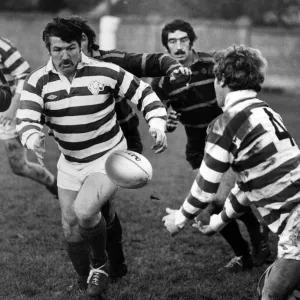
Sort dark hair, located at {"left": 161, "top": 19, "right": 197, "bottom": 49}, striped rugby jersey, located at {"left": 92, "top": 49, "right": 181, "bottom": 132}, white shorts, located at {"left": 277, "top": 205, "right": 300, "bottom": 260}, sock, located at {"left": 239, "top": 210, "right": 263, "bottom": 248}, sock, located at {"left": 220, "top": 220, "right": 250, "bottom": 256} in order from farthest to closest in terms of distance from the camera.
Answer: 1. dark hair, located at {"left": 161, "top": 19, "right": 197, "bottom": 49}
2. sock, located at {"left": 239, "top": 210, "right": 263, "bottom": 248}
3. sock, located at {"left": 220, "top": 220, "right": 250, "bottom": 256}
4. striped rugby jersey, located at {"left": 92, "top": 49, "right": 181, "bottom": 132}
5. white shorts, located at {"left": 277, "top": 205, "right": 300, "bottom": 260}

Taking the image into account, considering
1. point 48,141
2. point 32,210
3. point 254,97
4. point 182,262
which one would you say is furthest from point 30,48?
point 254,97

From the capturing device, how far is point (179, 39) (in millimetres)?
5543

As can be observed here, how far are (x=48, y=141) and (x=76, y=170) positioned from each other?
7.00 meters

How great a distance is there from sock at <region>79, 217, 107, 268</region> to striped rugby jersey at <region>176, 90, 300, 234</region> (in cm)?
107

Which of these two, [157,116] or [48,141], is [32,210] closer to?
[157,116]

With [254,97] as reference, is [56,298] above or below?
below

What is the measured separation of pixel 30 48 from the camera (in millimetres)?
22859

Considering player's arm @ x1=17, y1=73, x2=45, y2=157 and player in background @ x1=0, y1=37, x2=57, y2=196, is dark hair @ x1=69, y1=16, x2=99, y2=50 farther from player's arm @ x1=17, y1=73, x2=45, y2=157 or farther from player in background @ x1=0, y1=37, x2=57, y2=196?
player in background @ x1=0, y1=37, x2=57, y2=196

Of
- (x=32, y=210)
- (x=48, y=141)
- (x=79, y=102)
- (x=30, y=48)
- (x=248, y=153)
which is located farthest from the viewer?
(x=30, y=48)

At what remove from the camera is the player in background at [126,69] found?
15.5ft

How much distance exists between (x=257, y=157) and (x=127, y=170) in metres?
0.94

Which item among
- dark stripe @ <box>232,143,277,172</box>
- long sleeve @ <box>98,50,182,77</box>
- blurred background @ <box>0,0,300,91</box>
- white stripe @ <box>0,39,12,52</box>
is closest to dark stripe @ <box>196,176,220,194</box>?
dark stripe @ <box>232,143,277,172</box>

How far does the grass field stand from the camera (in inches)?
179

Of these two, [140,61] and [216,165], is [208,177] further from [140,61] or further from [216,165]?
[140,61]
